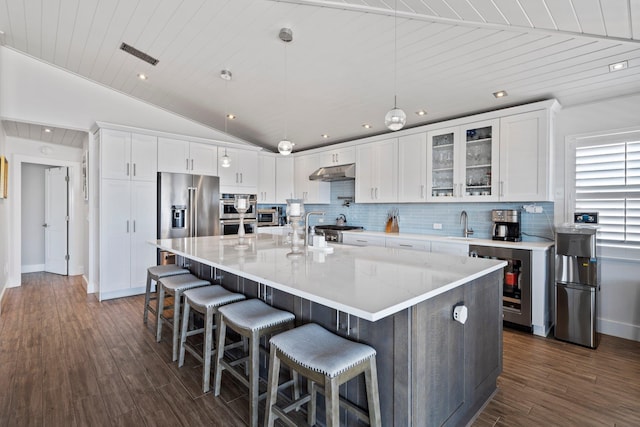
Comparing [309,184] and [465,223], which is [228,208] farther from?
[465,223]

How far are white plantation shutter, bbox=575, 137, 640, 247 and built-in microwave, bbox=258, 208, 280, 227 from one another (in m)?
4.62

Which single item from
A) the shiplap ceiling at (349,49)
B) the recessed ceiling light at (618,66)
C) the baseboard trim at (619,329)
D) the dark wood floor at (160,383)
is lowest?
the dark wood floor at (160,383)

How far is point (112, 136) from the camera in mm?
4324

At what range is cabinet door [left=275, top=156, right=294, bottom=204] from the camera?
6.25m

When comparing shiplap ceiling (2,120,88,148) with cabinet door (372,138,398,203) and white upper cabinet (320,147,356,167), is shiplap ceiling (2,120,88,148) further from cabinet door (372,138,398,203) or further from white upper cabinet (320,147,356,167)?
cabinet door (372,138,398,203)

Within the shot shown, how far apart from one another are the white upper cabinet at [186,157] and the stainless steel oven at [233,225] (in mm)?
849

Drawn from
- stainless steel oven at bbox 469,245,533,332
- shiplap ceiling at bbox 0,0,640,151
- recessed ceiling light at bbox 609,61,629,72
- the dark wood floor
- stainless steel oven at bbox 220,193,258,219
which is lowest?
the dark wood floor

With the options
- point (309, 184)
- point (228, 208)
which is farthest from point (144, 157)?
point (309, 184)

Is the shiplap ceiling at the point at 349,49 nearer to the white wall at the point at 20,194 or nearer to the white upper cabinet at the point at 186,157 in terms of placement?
the white upper cabinet at the point at 186,157

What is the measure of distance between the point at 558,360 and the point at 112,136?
18.7 ft

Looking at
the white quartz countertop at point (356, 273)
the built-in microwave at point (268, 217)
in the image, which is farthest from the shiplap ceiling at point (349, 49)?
the built-in microwave at point (268, 217)

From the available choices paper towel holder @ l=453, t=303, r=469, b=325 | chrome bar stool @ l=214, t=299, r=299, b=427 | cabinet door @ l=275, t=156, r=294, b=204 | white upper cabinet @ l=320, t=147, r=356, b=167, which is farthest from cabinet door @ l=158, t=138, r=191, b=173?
paper towel holder @ l=453, t=303, r=469, b=325

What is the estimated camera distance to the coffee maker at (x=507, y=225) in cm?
350

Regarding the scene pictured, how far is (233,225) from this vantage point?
213 inches
